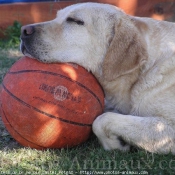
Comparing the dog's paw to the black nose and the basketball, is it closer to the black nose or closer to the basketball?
the basketball

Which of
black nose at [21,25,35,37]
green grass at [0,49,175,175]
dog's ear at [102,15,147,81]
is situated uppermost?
black nose at [21,25,35,37]

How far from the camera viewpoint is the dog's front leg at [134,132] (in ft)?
11.7

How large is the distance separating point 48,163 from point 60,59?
37.5 inches

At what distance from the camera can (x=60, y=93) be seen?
3.46 meters

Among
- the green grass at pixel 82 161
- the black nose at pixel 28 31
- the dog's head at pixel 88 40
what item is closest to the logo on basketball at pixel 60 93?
the dog's head at pixel 88 40

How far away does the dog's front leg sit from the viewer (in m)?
3.57

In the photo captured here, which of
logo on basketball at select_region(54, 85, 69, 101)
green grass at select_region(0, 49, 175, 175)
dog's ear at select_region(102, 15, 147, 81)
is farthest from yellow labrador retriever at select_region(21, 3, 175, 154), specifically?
logo on basketball at select_region(54, 85, 69, 101)

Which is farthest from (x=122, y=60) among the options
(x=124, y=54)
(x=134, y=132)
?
(x=134, y=132)

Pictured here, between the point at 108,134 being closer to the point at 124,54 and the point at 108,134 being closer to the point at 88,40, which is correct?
the point at 124,54

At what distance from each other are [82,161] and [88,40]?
114 cm

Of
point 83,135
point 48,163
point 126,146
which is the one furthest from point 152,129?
point 48,163

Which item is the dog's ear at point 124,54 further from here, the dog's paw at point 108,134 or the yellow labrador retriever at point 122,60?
the dog's paw at point 108,134

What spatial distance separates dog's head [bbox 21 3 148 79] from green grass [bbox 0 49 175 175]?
74 centimetres

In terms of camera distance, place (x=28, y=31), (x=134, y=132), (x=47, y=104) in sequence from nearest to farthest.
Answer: (x=47, y=104)
(x=134, y=132)
(x=28, y=31)
